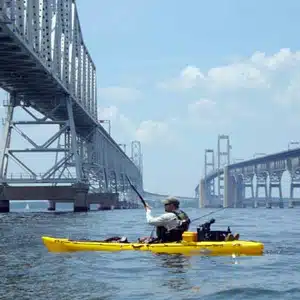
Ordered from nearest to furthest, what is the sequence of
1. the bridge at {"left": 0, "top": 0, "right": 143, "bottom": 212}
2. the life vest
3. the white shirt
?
the white shirt, the life vest, the bridge at {"left": 0, "top": 0, "right": 143, "bottom": 212}

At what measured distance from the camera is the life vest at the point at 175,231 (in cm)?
1567

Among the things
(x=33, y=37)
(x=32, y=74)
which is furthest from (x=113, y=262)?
(x=32, y=74)

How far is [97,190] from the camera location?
87938 millimetres

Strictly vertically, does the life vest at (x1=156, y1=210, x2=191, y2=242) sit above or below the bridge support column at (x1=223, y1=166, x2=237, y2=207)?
below

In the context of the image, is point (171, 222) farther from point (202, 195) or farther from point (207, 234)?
point (202, 195)

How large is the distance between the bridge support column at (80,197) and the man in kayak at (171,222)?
38.9 metres

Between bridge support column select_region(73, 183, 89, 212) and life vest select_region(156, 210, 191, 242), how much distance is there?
38.9m

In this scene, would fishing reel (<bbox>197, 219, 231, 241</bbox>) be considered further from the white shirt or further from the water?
the water

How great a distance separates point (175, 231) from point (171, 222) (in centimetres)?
→ 38

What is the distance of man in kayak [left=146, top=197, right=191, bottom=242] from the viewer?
1531 cm

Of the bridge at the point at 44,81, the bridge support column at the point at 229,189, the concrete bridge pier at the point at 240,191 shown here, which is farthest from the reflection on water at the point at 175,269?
the concrete bridge pier at the point at 240,191

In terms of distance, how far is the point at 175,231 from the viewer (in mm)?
15789

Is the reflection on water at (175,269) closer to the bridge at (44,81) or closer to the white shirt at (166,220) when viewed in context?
the white shirt at (166,220)

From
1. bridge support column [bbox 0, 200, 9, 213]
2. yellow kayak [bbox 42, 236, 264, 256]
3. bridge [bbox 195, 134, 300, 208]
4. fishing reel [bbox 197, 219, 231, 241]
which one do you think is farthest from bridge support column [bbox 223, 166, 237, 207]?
yellow kayak [bbox 42, 236, 264, 256]
